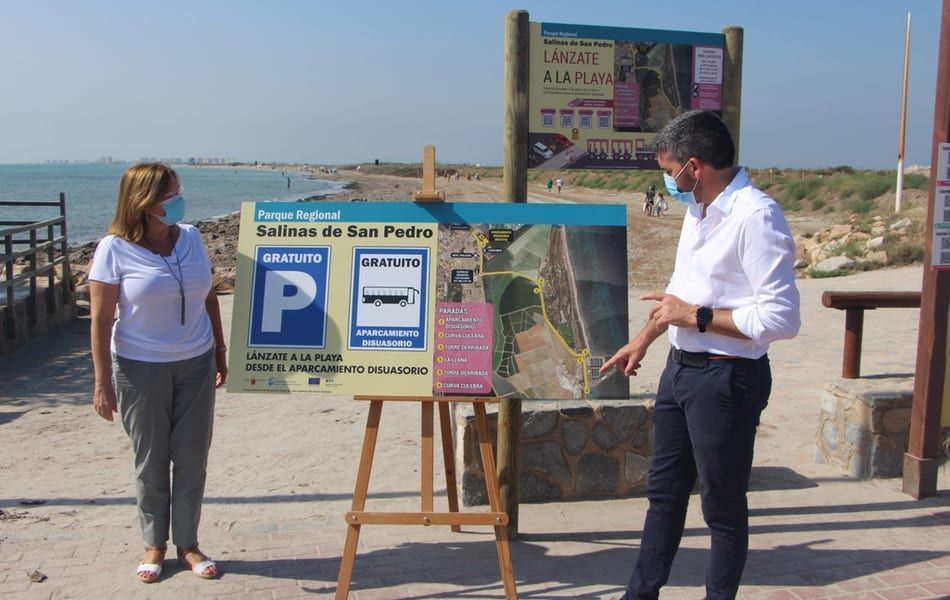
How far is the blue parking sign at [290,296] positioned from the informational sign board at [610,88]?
1322mm

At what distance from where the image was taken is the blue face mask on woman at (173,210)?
3.96 metres

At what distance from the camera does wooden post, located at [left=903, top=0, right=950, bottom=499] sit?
500 centimetres

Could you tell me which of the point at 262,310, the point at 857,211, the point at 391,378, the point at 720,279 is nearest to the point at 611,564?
the point at 391,378

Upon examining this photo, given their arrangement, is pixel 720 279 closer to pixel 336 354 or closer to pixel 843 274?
pixel 336 354

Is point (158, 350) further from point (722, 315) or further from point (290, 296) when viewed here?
point (722, 315)

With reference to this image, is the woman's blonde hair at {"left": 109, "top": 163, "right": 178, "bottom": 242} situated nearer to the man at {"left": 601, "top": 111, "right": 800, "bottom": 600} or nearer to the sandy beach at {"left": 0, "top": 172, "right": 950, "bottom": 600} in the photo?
the sandy beach at {"left": 0, "top": 172, "right": 950, "bottom": 600}

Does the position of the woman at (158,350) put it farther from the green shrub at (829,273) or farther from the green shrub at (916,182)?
the green shrub at (916,182)

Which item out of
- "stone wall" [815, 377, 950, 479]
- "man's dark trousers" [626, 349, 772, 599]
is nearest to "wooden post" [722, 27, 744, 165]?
"stone wall" [815, 377, 950, 479]

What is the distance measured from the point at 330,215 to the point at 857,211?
36.5 m

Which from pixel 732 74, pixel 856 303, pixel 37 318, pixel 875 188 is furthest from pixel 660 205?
pixel 732 74

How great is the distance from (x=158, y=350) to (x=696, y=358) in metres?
2.39

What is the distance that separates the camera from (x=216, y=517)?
4.99 m

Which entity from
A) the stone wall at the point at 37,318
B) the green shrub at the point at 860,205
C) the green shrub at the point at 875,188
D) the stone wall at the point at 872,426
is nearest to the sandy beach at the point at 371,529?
the stone wall at the point at 872,426

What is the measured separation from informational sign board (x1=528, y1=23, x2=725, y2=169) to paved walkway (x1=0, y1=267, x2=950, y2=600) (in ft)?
6.78
